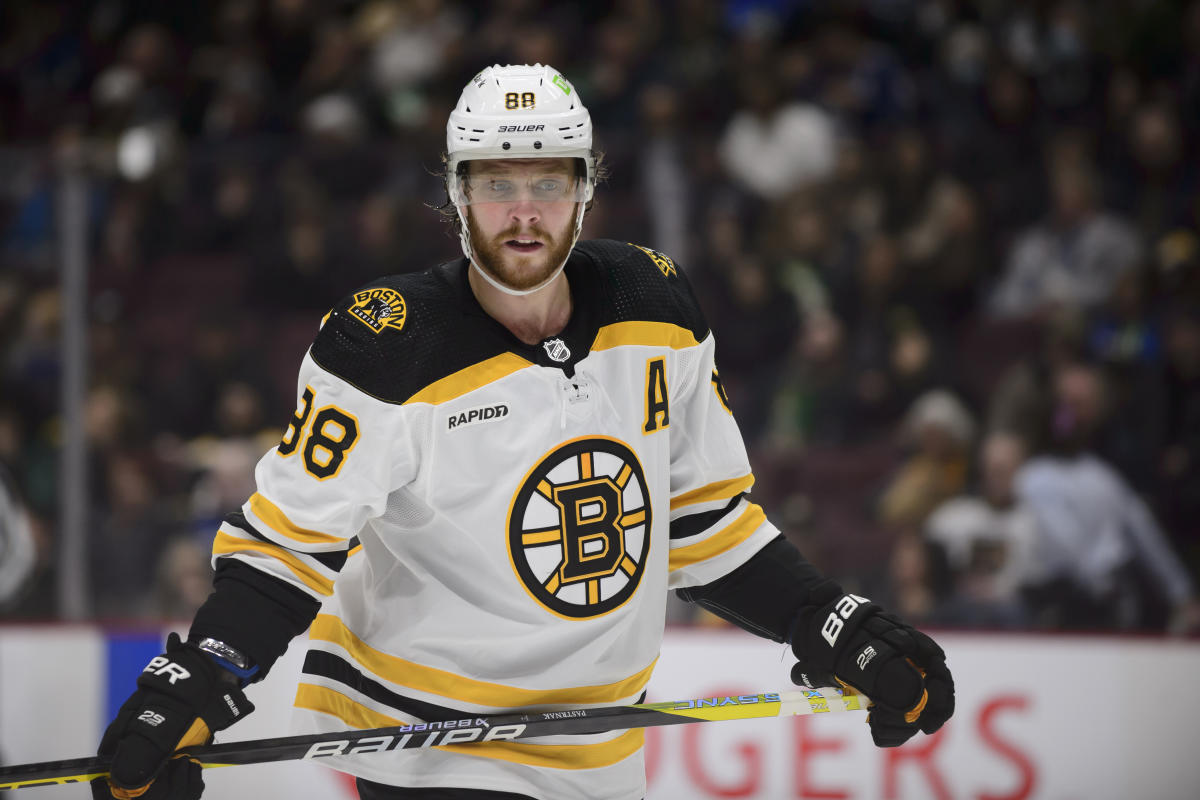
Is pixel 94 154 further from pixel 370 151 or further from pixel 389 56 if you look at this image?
pixel 389 56

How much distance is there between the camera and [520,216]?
6.22 ft

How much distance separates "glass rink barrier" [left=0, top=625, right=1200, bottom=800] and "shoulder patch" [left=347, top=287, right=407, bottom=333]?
188 cm

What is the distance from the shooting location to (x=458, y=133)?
6.28ft

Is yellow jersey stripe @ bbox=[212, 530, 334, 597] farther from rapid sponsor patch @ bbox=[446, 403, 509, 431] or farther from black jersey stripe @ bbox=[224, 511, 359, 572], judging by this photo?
rapid sponsor patch @ bbox=[446, 403, 509, 431]

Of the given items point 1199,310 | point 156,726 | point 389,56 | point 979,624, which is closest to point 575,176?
point 156,726

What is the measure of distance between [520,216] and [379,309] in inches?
8.7

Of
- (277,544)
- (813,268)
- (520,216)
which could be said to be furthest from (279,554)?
(813,268)

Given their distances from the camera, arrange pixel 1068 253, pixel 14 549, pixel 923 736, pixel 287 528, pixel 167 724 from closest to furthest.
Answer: pixel 167 724, pixel 287 528, pixel 923 736, pixel 14 549, pixel 1068 253

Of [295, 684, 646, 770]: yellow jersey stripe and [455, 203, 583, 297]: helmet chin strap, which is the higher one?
[455, 203, 583, 297]: helmet chin strap

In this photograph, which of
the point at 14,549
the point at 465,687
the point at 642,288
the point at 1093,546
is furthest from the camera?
the point at 14,549

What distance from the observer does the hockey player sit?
71.6 inches

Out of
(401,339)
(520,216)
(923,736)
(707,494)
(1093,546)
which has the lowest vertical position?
(923,736)

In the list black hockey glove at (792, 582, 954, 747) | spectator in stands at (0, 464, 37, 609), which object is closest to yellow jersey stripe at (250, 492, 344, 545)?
black hockey glove at (792, 582, 954, 747)

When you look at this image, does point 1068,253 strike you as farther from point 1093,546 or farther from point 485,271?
point 485,271
